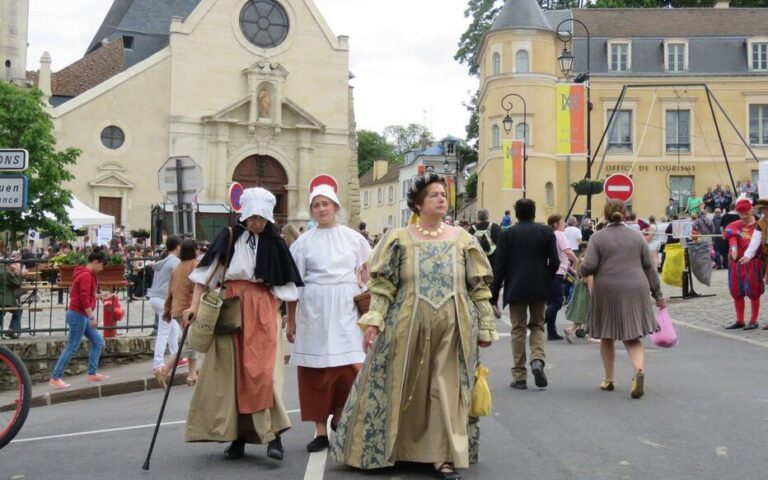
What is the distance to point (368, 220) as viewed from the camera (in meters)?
93.4

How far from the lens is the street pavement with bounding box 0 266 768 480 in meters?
6.01

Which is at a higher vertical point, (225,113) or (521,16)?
(521,16)

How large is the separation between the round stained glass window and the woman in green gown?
40931 millimetres

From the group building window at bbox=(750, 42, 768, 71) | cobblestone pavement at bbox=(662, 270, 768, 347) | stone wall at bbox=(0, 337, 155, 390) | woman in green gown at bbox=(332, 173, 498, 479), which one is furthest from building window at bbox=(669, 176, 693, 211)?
woman in green gown at bbox=(332, 173, 498, 479)

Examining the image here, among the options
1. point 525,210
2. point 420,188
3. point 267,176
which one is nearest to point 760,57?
point 267,176

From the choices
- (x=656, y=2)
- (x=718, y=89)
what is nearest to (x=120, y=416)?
(x=718, y=89)

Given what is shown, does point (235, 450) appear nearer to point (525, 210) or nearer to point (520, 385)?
point (520, 385)

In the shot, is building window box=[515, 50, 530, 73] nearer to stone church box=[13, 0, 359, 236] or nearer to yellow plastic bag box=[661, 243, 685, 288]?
stone church box=[13, 0, 359, 236]

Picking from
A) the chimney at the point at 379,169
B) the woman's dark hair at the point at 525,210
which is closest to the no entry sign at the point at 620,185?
the woman's dark hair at the point at 525,210

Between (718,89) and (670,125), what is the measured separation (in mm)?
3237

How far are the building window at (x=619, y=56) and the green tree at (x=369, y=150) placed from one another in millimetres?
51493

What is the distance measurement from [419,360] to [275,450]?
1359mm

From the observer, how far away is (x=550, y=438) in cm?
688

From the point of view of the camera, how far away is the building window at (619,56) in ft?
160
